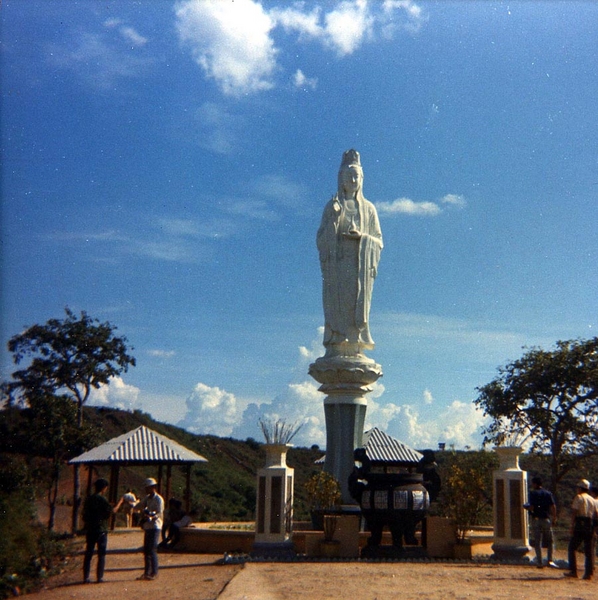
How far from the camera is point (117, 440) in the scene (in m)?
20.8

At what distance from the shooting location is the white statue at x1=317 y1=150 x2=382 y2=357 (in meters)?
20.4

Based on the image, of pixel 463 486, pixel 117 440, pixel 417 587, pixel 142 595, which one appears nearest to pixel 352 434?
pixel 463 486

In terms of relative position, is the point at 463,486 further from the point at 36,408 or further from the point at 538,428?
the point at 36,408

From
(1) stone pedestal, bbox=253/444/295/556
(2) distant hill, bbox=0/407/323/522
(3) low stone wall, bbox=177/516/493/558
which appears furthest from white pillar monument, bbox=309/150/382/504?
(2) distant hill, bbox=0/407/323/522

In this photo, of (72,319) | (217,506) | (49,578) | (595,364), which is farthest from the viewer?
→ (217,506)

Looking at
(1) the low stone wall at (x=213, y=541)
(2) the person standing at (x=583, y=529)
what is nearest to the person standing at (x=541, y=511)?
(2) the person standing at (x=583, y=529)

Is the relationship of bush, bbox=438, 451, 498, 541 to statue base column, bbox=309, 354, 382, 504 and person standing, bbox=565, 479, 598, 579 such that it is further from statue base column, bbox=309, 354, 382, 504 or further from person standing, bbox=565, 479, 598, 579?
statue base column, bbox=309, 354, 382, 504

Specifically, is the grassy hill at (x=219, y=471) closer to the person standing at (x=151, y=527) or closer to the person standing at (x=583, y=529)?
the person standing at (x=583, y=529)

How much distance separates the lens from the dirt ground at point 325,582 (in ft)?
32.2

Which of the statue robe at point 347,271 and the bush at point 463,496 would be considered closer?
the bush at point 463,496

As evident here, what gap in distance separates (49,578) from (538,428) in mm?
14327

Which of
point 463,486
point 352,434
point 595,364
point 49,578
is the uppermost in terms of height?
point 595,364

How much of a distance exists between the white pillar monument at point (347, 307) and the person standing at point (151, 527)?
805cm

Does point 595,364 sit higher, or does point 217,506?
point 595,364
